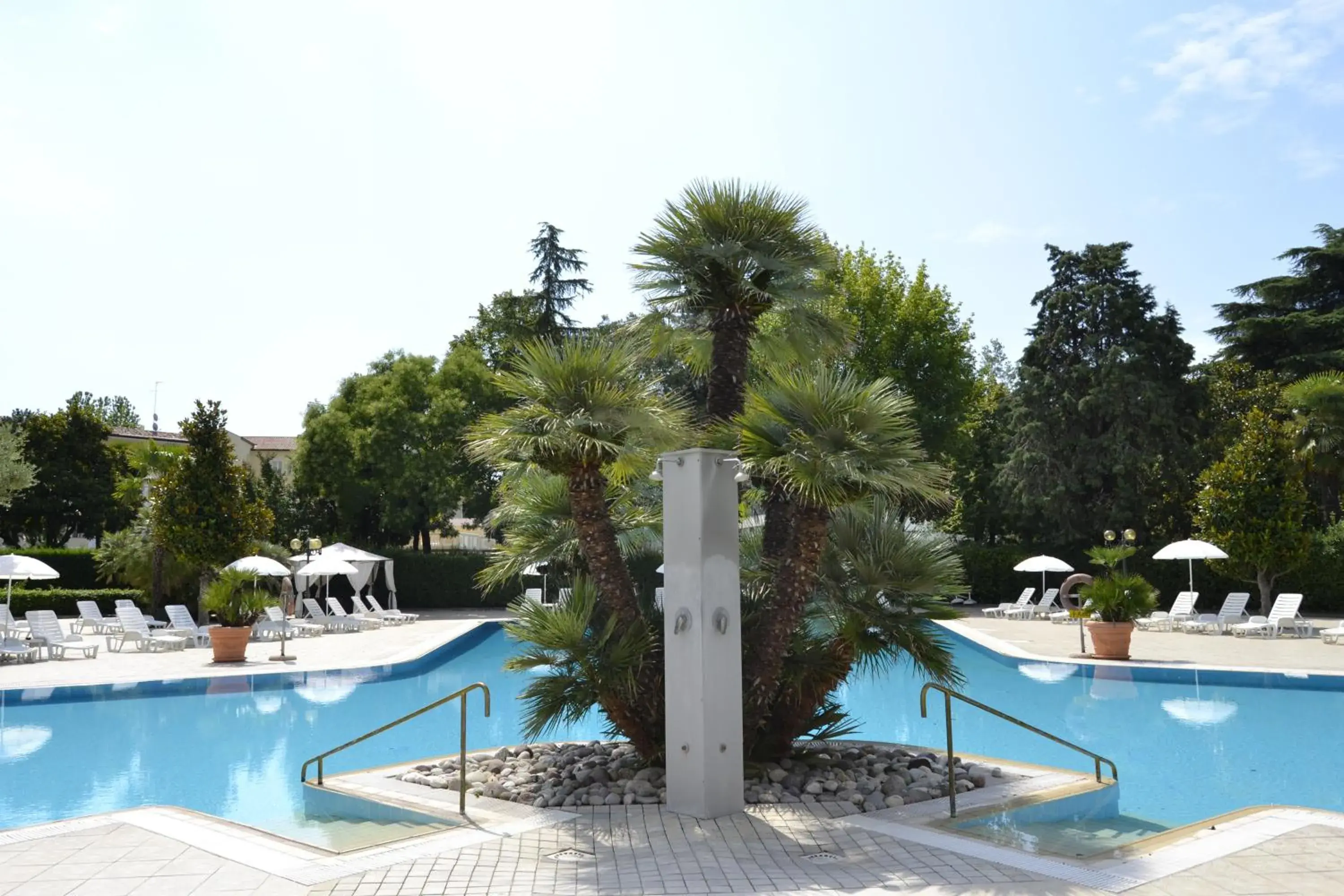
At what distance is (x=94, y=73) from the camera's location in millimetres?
12445

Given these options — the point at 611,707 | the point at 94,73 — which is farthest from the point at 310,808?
the point at 94,73

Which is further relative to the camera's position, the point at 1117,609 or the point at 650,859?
the point at 1117,609

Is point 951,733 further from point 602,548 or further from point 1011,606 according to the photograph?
point 1011,606

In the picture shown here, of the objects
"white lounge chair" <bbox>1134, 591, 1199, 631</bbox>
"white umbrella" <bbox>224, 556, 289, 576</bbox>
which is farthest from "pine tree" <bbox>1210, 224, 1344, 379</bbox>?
"white umbrella" <bbox>224, 556, 289, 576</bbox>

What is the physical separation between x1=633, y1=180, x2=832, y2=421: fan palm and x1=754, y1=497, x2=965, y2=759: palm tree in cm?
163

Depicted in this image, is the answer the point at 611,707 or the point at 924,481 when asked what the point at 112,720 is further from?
the point at 924,481

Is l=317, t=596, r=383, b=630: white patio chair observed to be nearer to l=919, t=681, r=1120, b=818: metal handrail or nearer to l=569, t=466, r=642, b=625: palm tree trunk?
l=569, t=466, r=642, b=625: palm tree trunk

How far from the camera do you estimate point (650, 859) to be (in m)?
6.52

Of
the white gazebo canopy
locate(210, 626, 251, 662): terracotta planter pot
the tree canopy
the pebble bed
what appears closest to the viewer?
the pebble bed

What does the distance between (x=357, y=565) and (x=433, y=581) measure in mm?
Result: 3338

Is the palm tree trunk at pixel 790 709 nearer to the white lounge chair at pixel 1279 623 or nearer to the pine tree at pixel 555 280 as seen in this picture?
the white lounge chair at pixel 1279 623

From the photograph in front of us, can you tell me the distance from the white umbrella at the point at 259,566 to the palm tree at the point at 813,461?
605 inches

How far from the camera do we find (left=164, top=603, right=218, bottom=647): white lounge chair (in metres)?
22.3

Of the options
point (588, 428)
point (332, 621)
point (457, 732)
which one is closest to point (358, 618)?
point (332, 621)
